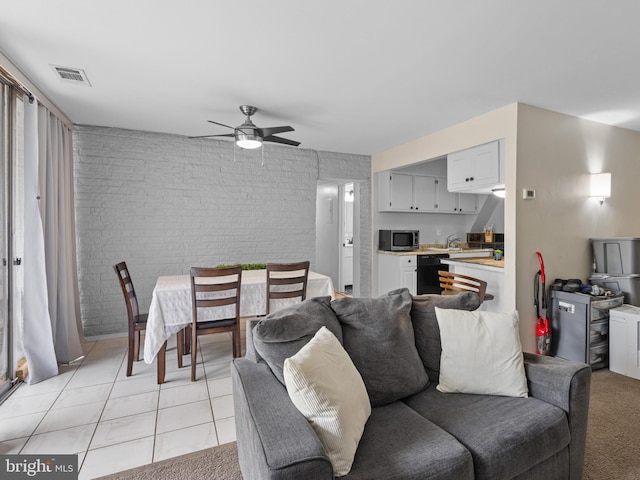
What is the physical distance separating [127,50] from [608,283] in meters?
4.65

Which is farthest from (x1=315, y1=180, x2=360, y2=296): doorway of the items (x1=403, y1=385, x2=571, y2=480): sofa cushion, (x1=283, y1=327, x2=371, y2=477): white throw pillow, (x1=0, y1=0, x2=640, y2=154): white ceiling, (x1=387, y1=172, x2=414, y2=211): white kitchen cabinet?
(x1=283, y1=327, x2=371, y2=477): white throw pillow

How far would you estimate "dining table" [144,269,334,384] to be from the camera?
271 cm

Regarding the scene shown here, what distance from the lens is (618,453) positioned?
191 centimetres

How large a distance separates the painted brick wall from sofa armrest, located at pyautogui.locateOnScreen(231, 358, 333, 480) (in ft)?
10.0

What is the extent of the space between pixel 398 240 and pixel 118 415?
3940 millimetres

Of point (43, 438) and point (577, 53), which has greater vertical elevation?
point (577, 53)

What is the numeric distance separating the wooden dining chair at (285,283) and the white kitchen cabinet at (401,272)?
2.05 m

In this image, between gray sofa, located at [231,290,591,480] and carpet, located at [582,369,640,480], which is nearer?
gray sofa, located at [231,290,591,480]

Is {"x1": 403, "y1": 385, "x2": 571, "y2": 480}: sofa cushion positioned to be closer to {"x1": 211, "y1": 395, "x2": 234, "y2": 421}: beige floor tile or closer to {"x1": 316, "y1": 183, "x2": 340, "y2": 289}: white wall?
{"x1": 211, "y1": 395, "x2": 234, "y2": 421}: beige floor tile

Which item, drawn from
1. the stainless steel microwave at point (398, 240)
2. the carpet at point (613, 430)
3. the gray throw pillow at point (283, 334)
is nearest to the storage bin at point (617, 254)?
the carpet at point (613, 430)

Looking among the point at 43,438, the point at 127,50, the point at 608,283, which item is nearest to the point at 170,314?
the point at 43,438

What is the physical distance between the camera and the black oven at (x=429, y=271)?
4.96m

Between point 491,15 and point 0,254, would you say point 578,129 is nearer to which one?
point 491,15

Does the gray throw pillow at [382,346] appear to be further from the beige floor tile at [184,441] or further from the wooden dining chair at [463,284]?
the wooden dining chair at [463,284]
